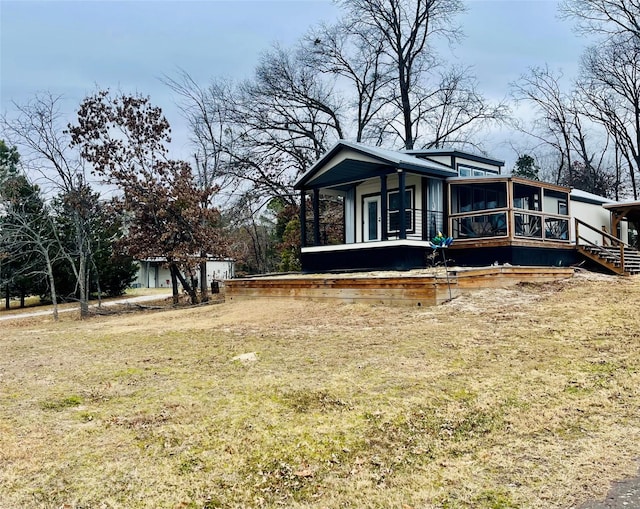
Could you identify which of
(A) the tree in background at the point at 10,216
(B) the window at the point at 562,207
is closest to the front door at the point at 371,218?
(B) the window at the point at 562,207

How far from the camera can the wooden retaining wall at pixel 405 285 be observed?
1006cm

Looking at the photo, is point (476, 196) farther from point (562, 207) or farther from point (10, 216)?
point (10, 216)

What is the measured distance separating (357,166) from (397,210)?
79.7 inches

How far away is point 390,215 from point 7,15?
12869 mm

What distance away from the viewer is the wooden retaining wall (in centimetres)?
1006

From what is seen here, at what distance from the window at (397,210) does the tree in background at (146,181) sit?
245 inches

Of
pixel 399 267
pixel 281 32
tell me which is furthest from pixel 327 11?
pixel 399 267

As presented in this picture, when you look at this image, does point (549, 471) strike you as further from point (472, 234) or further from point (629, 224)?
point (629, 224)

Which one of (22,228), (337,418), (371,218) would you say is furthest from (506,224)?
(22,228)

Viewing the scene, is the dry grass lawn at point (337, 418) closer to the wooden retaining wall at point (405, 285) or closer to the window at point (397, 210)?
the wooden retaining wall at point (405, 285)

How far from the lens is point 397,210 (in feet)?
54.4

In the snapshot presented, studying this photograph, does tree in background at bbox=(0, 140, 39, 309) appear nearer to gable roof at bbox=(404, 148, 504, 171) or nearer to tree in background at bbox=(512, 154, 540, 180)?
gable roof at bbox=(404, 148, 504, 171)

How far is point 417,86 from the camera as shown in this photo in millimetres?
27594

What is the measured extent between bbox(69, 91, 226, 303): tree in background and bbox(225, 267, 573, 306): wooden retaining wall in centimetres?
541
